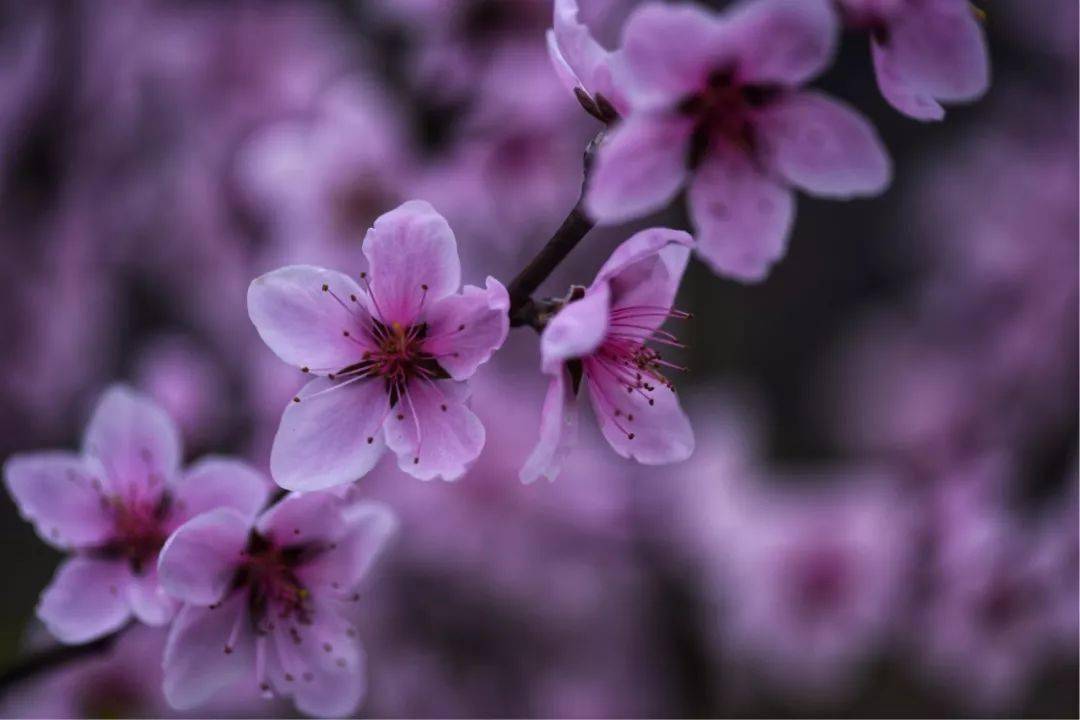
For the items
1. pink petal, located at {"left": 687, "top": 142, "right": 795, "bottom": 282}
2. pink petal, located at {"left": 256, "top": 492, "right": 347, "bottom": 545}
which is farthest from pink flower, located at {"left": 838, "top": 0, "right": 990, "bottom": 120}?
pink petal, located at {"left": 256, "top": 492, "right": 347, "bottom": 545}

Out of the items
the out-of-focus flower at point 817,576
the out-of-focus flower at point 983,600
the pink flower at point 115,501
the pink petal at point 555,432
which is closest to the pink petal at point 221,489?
the pink flower at point 115,501

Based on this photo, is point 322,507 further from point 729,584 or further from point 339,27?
point 339,27

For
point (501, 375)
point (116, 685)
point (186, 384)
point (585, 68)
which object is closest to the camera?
point (585, 68)

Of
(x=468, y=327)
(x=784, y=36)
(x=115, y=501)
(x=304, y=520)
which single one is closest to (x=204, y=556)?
(x=304, y=520)

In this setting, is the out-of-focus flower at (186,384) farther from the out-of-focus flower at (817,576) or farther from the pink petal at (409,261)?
the pink petal at (409,261)

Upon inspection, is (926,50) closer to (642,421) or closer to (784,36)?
(784,36)

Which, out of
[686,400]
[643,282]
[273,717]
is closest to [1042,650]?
[686,400]

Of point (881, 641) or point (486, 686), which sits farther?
point (881, 641)
